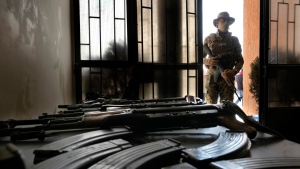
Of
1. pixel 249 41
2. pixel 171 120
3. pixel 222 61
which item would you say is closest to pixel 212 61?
pixel 222 61

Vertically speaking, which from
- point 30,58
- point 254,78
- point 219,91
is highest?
point 30,58

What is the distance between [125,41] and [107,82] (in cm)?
54

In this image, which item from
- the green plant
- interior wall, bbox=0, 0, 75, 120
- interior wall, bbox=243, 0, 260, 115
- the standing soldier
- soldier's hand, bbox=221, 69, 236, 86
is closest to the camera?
interior wall, bbox=0, 0, 75, 120

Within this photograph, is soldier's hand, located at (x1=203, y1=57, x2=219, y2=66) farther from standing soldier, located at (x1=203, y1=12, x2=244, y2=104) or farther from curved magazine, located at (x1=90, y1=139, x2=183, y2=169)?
curved magazine, located at (x1=90, y1=139, x2=183, y2=169)

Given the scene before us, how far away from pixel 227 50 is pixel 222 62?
0.22 m

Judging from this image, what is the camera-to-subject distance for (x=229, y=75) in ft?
11.5

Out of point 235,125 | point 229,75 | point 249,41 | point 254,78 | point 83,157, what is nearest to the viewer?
point 83,157

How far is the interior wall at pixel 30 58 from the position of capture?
3.48 ft

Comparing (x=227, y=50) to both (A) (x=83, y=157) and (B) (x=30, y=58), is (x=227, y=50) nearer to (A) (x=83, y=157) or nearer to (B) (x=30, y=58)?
(B) (x=30, y=58)

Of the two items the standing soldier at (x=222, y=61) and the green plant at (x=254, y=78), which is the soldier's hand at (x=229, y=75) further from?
the green plant at (x=254, y=78)

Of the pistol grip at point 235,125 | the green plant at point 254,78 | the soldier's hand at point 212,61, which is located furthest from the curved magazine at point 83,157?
the green plant at point 254,78

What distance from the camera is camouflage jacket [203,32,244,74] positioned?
3.66 metres

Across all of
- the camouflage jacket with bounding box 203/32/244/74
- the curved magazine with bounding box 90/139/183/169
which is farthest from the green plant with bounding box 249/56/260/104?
the curved magazine with bounding box 90/139/183/169

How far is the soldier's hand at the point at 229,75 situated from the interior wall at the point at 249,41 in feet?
7.28
